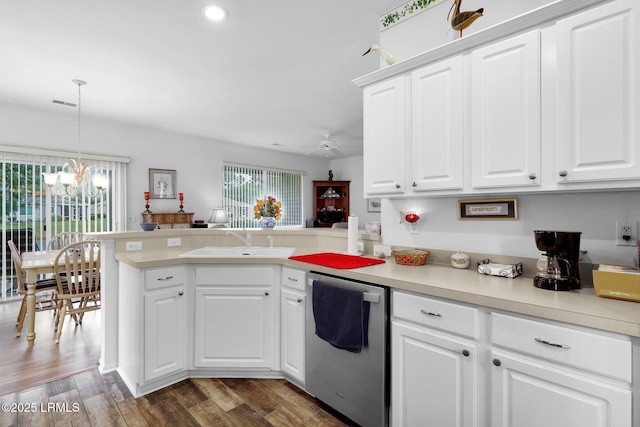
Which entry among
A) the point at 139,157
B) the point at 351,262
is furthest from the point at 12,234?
the point at 351,262

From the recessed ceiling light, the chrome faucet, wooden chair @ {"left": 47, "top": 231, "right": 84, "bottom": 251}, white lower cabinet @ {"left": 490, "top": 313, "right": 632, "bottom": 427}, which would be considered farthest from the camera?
wooden chair @ {"left": 47, "top": 231, "right": 84, "bottom": 251}

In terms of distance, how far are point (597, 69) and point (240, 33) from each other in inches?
93.6

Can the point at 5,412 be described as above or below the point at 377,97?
below

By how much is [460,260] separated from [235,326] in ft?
5.25

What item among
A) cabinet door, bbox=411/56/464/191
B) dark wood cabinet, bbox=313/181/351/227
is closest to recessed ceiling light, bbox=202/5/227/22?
cabinet door, bbox=411/56/464/191

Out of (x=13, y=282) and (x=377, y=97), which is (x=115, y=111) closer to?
(x=13, y=282)

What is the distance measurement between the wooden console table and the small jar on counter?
476cm

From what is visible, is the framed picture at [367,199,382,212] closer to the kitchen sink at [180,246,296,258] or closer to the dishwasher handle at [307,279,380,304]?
the kitchen sink at [180,246,296,258]

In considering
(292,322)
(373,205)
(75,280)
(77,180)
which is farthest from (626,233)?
(373,205)

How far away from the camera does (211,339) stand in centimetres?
228

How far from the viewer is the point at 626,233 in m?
1.45

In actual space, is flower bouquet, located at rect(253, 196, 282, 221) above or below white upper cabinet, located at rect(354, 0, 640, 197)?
below

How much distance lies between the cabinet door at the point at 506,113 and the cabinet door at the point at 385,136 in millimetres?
436

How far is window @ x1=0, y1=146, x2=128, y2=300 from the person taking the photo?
14.2 ft
